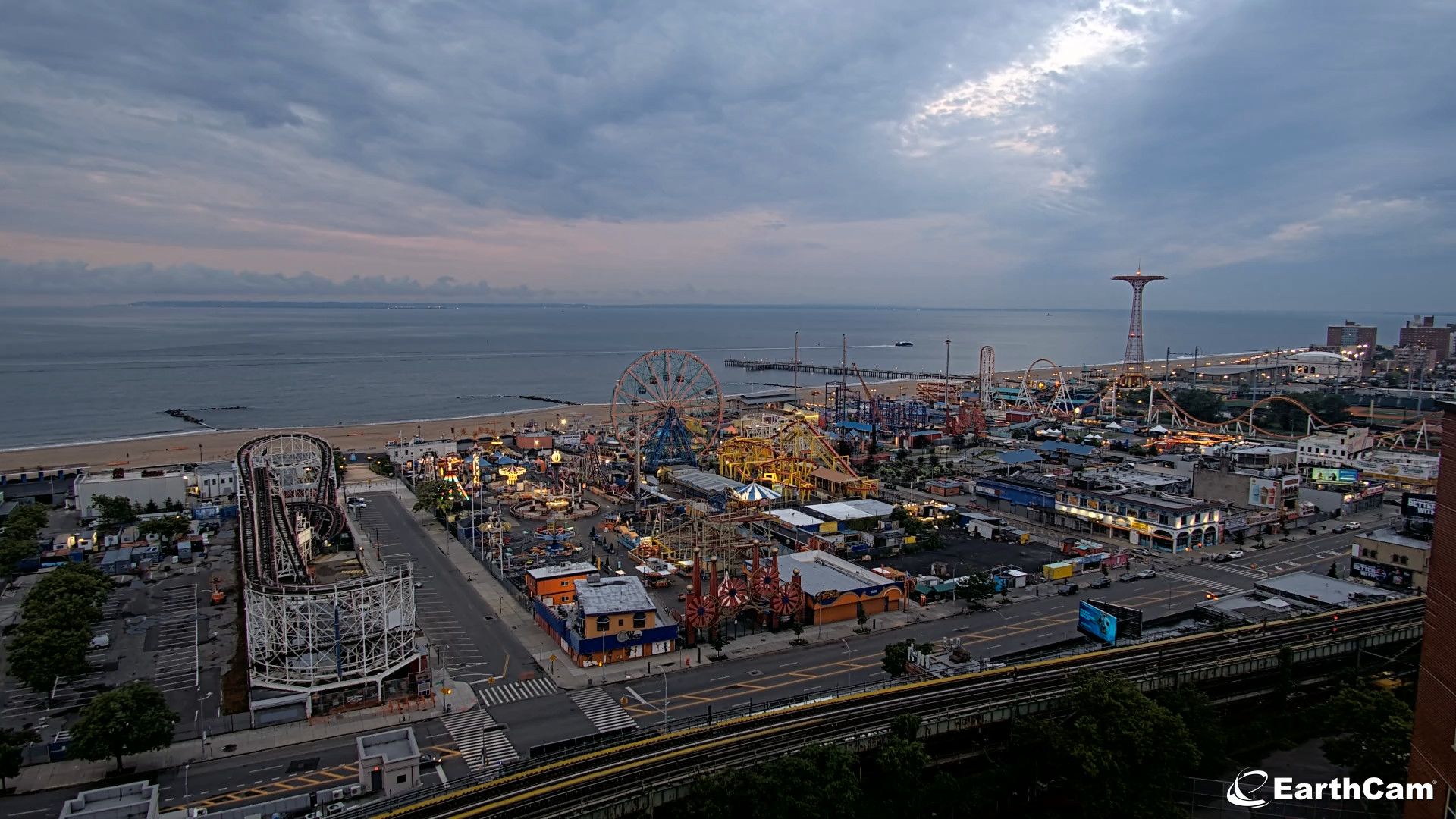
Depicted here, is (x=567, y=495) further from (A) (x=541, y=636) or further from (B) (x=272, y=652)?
(B) (x=272, y=652)

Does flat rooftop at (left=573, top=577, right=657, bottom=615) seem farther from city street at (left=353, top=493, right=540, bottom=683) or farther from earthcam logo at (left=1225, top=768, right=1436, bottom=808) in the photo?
earthcam logo at (left=1225, top=768, right=1436, bottom=808)

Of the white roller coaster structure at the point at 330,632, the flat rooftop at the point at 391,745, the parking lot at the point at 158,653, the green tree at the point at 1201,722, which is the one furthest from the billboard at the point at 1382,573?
the parking lot at the point at 158,653

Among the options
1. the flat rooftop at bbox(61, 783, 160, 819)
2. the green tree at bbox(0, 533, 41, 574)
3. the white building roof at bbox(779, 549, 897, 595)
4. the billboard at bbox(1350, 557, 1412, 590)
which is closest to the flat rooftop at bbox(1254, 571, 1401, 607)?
the billboard at bbox(1350, 557, 1412, 590)

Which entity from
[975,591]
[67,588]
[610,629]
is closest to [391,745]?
[610,629]

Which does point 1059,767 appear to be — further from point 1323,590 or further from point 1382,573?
point 1382,573

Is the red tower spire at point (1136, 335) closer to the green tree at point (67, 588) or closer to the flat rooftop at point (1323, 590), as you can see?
the flat rooftop at point (1323, 590)

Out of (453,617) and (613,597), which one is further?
(453,617)
